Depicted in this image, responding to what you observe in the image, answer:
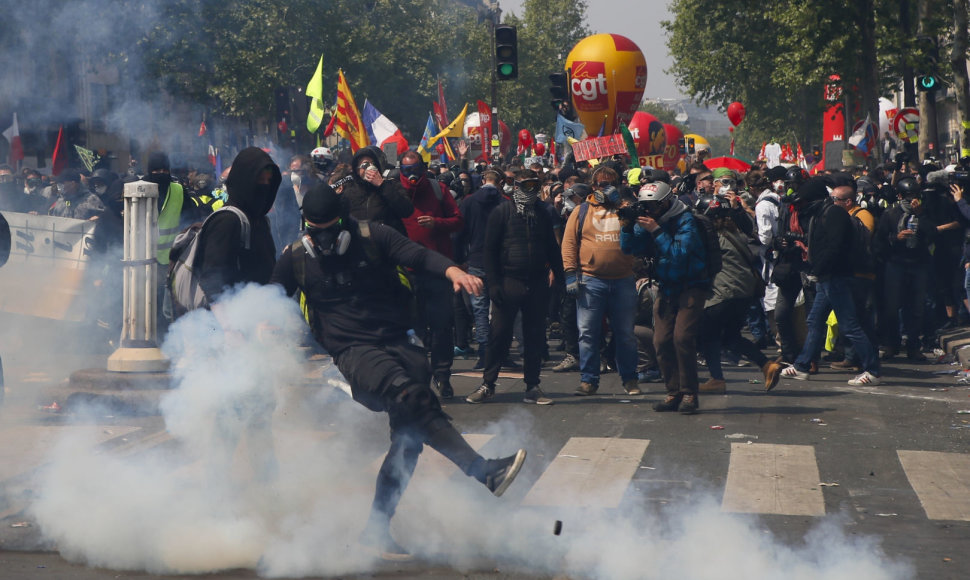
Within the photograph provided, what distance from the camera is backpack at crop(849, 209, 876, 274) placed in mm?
10648

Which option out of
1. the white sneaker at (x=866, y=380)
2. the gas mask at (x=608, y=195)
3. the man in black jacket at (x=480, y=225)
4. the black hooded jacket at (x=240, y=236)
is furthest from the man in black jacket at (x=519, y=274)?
the black hooded jacket at (x=240, y=236)

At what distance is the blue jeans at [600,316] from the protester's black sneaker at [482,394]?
0.86 m

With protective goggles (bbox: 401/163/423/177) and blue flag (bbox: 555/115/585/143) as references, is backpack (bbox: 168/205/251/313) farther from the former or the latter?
blue flag (bbox: 555/115/585/143)

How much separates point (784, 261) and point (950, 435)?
3531 mm

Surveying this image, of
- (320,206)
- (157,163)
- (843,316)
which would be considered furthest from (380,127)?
(320,206)

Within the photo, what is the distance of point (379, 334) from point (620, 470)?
2.28m

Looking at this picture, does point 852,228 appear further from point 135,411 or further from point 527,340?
point 135,411

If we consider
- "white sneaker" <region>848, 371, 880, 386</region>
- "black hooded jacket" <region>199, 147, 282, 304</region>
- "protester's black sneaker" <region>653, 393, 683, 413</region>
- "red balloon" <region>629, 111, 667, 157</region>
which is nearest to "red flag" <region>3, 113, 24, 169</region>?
"protester's black sneaker" <region>653, 393, 683, 413</region>

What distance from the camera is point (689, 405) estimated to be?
29.8 feet

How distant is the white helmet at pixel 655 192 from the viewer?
29.1 feet

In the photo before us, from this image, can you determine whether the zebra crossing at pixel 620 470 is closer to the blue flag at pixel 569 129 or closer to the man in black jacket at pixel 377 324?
the man in black jacket at pixel 377 324

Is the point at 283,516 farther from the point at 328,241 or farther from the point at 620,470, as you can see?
the point at 620,470

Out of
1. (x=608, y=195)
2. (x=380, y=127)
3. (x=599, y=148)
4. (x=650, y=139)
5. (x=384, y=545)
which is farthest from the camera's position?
(x=650, y=139)

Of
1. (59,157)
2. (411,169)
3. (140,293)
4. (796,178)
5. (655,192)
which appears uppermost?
(59,157)
